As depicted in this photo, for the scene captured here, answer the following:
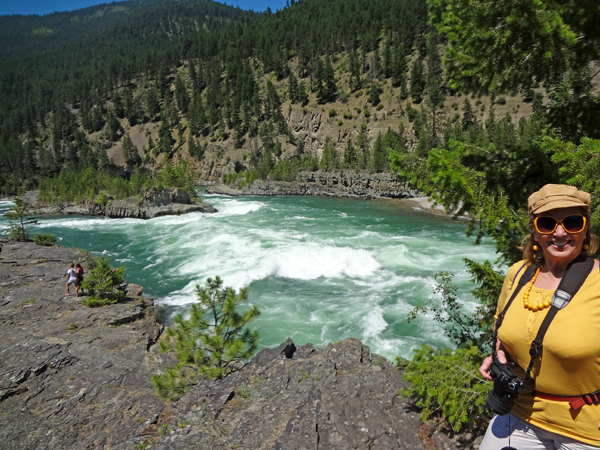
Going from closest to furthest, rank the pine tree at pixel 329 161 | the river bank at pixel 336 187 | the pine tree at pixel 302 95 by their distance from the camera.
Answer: the river bank at pixel 336 187, the pine tree at pixel 329 161, the pine tree at pixel 302 95

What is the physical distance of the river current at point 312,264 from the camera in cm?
1426

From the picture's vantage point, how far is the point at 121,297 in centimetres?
1519

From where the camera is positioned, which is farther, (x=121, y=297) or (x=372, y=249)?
(x=372, y=249)

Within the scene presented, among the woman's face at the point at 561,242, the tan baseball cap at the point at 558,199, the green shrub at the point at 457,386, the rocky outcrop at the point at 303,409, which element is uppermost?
the tan baseball cap at the point at 558,199

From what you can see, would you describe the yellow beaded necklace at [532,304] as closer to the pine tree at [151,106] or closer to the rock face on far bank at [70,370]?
the rock face on far bank at [70,370]

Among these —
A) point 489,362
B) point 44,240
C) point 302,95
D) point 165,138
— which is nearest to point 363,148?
point 302,95

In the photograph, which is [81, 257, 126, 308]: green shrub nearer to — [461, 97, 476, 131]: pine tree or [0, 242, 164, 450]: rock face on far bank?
[0, 242, 164, 450]: rock face on far bank

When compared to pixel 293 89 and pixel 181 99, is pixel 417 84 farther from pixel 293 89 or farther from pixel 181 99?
pixel 181 99

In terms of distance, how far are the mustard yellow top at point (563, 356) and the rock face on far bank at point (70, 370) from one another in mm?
7577

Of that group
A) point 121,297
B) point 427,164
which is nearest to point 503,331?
point 427,164

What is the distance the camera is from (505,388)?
227 centimetres

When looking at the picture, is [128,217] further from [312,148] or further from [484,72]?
[312,148]

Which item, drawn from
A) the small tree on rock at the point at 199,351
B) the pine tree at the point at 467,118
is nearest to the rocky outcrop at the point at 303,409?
the small tree on rock at the point at 199,351

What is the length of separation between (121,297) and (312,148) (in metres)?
90.2
